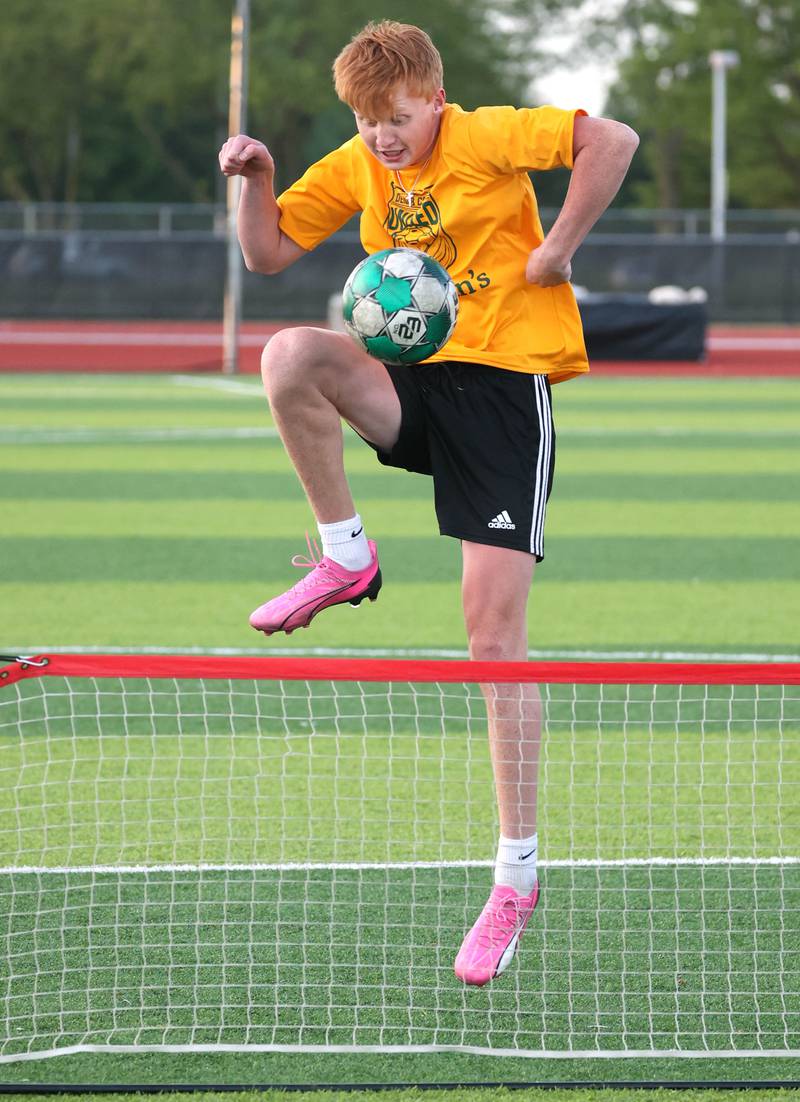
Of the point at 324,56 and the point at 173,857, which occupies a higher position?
the point at 324,56

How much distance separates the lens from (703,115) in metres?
60.9

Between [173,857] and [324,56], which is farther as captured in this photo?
[324,56]

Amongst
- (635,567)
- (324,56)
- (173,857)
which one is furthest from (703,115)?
(173,857)

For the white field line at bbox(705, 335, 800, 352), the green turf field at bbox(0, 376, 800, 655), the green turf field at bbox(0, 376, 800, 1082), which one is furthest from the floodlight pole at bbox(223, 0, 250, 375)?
the green turf field at bbox(0, 376, 800, 1082)

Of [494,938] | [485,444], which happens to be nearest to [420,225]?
[485,444]

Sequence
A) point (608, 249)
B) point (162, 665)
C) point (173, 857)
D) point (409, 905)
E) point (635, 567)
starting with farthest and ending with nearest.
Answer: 1. point (608, 249)
2. point (635, 567)
3. point (173, 857)
4. point (409, 905)
5. point (162, 665)

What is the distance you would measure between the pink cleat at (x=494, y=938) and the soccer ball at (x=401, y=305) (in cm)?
147

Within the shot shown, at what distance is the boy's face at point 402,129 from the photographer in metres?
4.41

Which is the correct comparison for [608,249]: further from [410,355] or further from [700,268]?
[410,355]

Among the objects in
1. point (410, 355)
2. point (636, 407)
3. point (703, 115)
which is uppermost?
point (703, 115)

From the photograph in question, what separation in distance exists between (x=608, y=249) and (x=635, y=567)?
76.6ft

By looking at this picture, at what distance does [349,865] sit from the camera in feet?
17.1

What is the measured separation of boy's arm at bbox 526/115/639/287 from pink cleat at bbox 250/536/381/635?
1.05 metres

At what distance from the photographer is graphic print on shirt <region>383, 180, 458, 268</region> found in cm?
464
